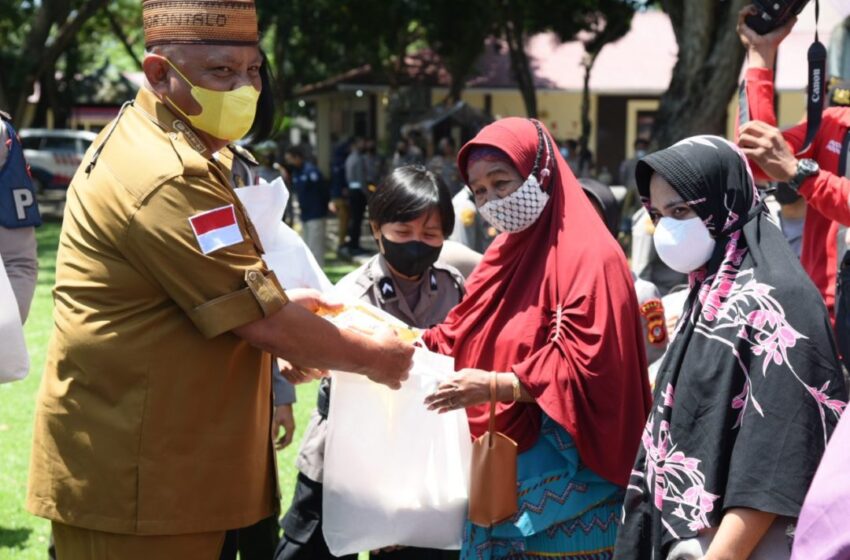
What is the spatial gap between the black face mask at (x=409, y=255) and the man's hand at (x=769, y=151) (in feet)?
3.82

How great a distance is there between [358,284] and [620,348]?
118cm

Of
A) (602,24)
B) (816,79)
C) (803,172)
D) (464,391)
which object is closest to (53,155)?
(602,24)

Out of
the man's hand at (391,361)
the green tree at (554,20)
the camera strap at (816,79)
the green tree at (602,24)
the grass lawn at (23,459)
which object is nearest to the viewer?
the man's hand at (391,361)

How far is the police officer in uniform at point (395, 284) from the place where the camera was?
3.85 metres

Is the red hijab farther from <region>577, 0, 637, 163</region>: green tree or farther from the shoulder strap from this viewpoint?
<region>577, 0, 637, 163</region>: green tree

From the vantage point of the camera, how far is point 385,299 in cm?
397

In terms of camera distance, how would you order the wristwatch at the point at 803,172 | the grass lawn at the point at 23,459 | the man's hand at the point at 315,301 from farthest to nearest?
1. the grass lawn at the point at 23,459
2. the wristwatch at the point at 803,172
3. the man's hand at the point at 315,301

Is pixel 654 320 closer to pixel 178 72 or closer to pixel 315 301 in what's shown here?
pixel 315 301

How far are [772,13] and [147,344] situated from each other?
2676mm

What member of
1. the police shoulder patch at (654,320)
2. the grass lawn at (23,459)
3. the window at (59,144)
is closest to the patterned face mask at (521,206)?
the police shoulder patch at (654,320)

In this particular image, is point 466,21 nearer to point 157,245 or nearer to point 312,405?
point 312,405

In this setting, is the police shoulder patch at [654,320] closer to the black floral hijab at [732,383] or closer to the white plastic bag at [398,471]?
the white plastic bag at [398,471]

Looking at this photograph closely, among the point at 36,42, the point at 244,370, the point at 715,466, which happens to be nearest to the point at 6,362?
the point at 244,370

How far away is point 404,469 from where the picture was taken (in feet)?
10.9
